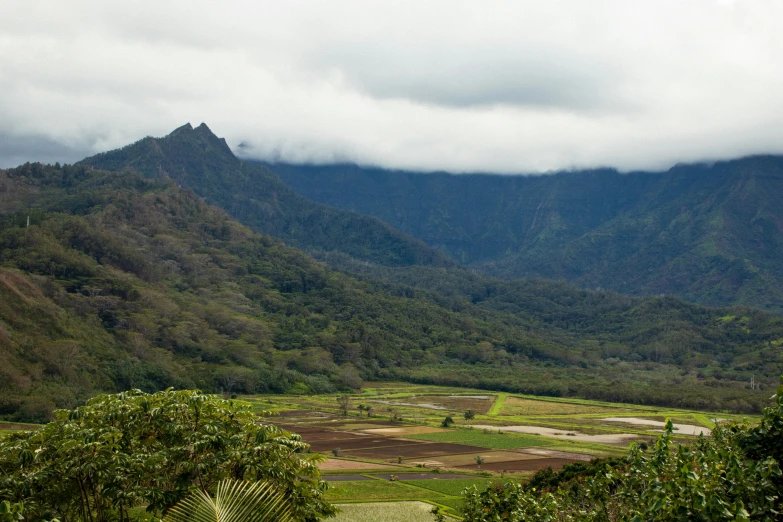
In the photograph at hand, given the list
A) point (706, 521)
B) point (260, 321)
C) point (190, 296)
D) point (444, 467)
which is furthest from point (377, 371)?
point (706, 521)

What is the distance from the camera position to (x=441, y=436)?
303 feet

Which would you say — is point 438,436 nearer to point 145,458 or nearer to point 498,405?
point 498,405

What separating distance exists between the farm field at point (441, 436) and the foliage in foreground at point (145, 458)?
9170 millimetres

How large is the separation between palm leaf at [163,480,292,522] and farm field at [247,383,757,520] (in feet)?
51.0

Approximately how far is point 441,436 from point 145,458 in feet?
241

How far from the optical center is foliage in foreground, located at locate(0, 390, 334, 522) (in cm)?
2073

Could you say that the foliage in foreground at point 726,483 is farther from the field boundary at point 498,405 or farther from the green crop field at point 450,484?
the field boundary at point 498,405

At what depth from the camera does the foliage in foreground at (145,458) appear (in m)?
20.7

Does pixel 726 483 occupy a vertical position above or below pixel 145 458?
above

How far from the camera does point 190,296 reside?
194 meters

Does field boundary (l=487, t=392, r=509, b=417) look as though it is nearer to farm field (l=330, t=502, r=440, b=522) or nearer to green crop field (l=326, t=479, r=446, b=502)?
green crop field (l=326, t=479, r=446, b=502)

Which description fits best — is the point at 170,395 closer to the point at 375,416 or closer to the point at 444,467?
the point at 444,467

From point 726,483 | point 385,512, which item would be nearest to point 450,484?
point 385,512

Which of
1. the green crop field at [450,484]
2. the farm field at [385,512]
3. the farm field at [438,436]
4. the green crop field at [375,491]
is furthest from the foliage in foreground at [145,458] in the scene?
the green crop field at [450,484]
